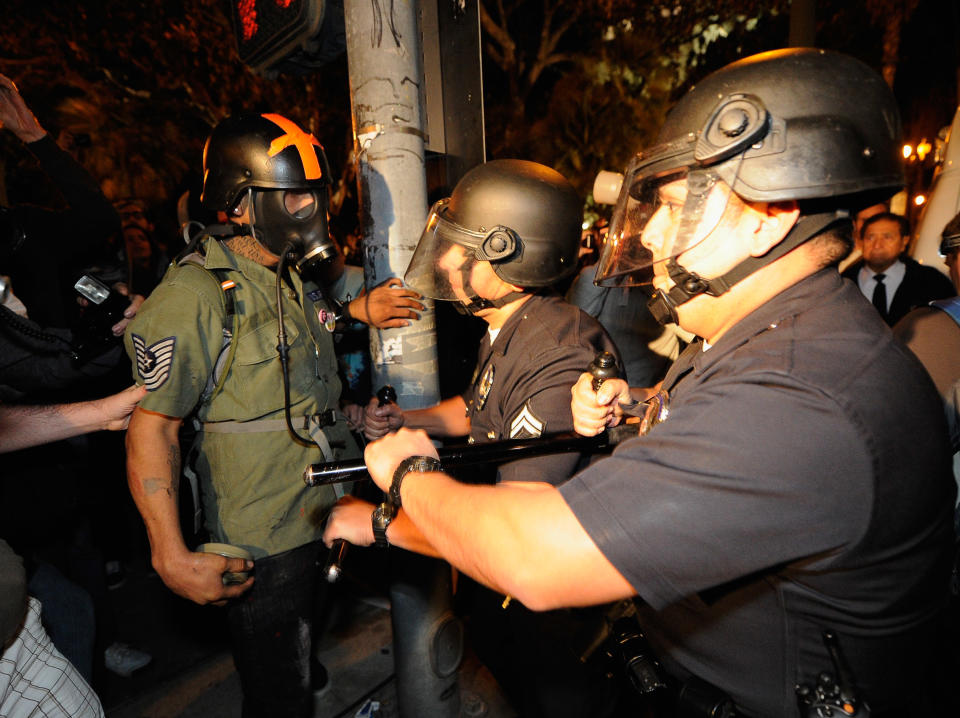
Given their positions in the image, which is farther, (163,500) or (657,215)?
(163,500)

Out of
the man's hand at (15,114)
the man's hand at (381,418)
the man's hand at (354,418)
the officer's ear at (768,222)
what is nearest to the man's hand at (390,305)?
the man's hand at (381,418)

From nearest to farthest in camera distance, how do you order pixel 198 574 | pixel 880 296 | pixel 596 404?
1. pixel 596 404
2. pixel 198 574
3. pixel 880 296

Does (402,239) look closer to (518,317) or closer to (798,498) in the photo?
(518,317)

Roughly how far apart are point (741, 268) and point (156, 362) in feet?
6.61

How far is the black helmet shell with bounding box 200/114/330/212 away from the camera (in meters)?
2.50

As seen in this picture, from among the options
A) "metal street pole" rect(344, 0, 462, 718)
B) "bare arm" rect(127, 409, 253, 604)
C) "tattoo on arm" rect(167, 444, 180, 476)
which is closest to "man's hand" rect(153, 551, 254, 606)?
"bare arm" rect(127, 409, 253, 604)

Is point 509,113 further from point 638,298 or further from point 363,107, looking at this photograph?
point 363,107

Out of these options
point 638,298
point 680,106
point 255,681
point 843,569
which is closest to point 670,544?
point 843,569

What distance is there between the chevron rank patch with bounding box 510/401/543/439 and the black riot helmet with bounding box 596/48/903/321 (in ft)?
2.38

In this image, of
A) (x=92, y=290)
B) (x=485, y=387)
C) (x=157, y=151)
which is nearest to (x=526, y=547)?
(x=485, y=387)

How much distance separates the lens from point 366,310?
8.85 ft

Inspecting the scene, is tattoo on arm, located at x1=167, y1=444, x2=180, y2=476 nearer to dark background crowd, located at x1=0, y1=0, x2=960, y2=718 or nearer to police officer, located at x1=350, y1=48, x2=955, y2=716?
dark background crowd, located at x1=0, y1=0, x2=960, y2=718

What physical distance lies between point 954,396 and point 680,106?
182cm

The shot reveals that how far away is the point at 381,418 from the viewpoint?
2668 mm
